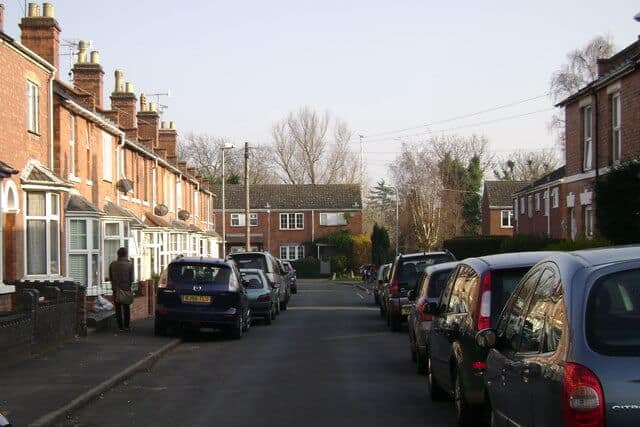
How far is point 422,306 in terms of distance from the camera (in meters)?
13.5

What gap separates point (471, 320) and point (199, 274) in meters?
11.5

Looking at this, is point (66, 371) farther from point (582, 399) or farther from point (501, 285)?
point (582, 399)

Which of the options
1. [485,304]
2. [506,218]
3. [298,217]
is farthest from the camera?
[298,217]

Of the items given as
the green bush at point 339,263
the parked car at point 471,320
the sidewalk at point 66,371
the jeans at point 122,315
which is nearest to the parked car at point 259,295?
the jeans at point 122,315

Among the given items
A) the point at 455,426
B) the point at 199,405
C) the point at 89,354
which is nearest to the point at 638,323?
the point at 455,426

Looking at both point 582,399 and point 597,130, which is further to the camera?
point 597,130

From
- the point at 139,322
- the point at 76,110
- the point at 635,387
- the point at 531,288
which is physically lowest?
the point at 139,322

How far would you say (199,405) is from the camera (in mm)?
10969

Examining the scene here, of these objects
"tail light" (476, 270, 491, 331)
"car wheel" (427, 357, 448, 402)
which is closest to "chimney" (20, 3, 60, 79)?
"car wheel" (427, 357, 448, 402)

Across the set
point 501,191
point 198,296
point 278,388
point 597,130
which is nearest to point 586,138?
point 597,130

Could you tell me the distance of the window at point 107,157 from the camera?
2984 centimetres

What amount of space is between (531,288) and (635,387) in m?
1.68

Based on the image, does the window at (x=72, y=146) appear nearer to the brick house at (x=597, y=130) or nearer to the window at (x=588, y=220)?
the brick house at (x=597, y=130)

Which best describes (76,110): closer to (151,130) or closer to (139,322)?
(139,322)
